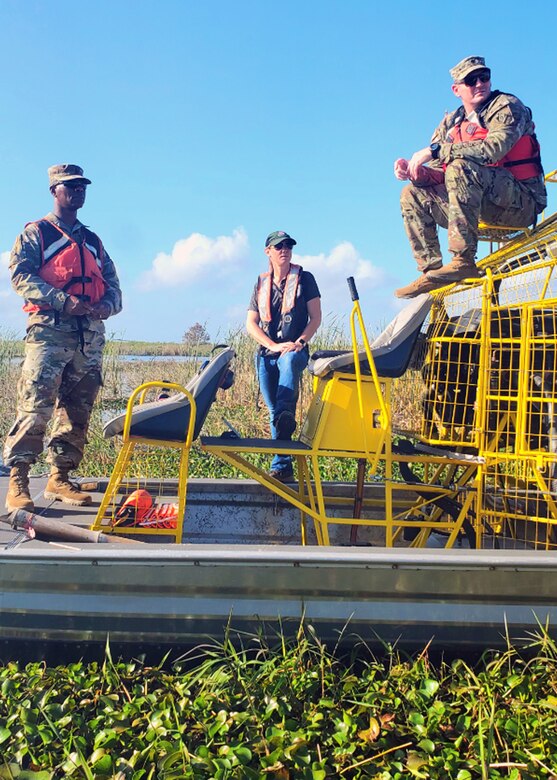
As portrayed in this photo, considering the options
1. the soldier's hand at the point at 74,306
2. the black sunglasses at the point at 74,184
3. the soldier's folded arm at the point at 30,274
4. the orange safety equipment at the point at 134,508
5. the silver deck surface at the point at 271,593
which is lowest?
the silver deck surface at the point at 271,593

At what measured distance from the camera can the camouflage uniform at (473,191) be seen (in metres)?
3.98

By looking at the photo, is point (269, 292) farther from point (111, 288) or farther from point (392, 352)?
point (392, 352)

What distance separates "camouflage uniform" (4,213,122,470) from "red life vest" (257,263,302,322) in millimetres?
1092

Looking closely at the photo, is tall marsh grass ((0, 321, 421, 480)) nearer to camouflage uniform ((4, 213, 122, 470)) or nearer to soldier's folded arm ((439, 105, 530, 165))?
camouflage uniform ((4, 213, 122, 470))

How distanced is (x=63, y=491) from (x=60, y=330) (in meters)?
1.09

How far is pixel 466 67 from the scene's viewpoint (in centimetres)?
424

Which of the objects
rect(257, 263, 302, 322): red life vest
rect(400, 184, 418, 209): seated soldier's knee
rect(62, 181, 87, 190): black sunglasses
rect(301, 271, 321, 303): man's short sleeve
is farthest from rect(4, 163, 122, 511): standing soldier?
rect(400, 184, 418, 209): seated soldier's knee

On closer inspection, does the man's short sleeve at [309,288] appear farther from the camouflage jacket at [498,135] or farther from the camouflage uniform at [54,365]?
the camouflage jacket at [498,135]

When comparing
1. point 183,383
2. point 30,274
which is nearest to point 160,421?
point 30,274

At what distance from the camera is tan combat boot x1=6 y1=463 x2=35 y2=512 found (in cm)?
419

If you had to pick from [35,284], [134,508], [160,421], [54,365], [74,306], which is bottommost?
[134,508]

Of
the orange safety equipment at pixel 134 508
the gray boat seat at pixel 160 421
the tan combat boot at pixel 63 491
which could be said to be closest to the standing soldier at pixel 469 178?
the gray boat seat at pixel 160 421

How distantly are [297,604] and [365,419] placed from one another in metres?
1.11

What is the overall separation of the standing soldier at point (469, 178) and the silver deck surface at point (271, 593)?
70.8 inches
